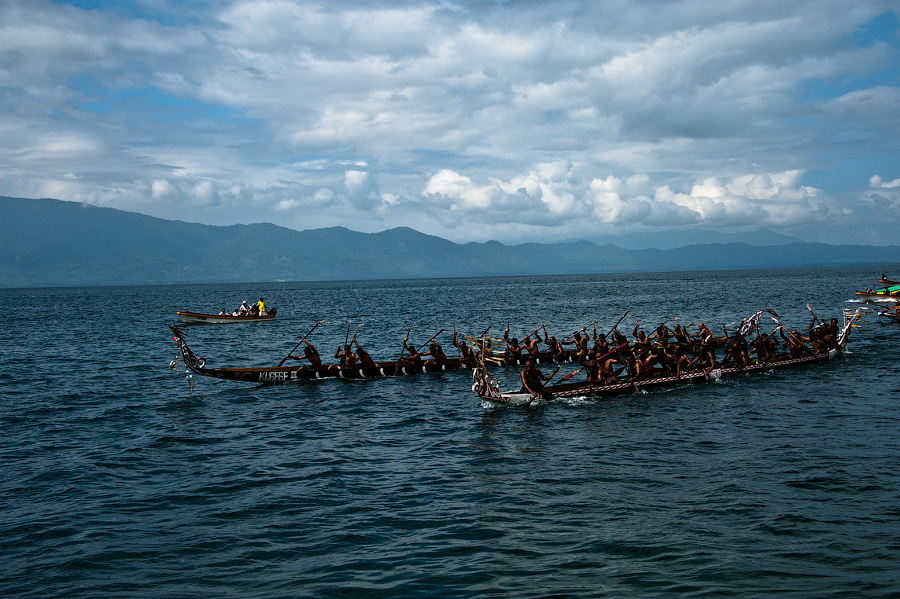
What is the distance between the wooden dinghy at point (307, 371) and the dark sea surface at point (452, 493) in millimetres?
1553

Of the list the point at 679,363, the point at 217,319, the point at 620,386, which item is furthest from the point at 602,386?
the point at 217,319

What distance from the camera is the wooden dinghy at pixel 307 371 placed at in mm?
31344

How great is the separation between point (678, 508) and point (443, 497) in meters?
5.85

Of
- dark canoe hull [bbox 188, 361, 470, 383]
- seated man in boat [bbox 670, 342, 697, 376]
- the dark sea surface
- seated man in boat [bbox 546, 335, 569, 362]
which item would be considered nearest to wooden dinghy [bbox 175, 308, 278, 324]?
the dark sea surface

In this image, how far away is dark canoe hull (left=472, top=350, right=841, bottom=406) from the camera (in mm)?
26453

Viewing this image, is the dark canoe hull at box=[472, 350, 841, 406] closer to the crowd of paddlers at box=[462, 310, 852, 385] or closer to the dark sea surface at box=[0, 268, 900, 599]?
the crowd of paddlers at box=[462, 310, 852, 385]

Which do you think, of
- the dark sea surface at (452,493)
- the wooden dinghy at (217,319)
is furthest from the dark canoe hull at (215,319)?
the dark sea surface at (452,493)

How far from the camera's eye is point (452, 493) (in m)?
16.8

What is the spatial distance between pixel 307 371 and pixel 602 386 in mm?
15633

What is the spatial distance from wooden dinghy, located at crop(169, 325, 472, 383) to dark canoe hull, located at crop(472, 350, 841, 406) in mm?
9518

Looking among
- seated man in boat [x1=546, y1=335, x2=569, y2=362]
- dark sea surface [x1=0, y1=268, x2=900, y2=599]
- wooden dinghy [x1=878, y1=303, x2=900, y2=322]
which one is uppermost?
wooden dinghy [x1=878, y1=303, x2=900, y2=322]

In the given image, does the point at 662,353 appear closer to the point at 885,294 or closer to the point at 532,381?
the point at 532,381

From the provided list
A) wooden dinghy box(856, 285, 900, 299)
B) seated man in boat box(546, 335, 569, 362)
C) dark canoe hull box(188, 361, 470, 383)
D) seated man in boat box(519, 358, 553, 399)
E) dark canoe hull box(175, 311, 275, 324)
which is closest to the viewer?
seated man in boat box(519, 358, 553, 399)

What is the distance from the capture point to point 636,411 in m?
25.6
